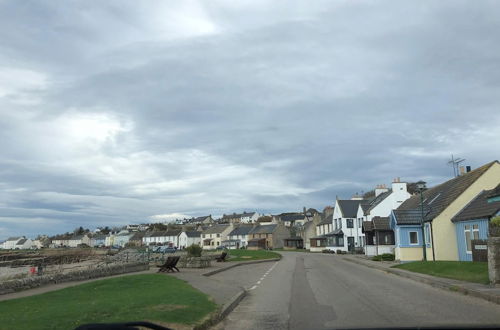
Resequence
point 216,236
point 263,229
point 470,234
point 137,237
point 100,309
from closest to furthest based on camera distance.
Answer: point 100,309 < point 470,234 < point 263,229 < point 216,236 < point 137,237

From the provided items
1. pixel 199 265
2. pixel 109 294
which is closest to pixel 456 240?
pixel 199 265

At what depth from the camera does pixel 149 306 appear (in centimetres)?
1180

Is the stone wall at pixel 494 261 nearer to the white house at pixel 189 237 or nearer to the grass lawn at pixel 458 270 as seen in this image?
the grass lawn at pixel 458 270

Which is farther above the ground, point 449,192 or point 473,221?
point 449,192

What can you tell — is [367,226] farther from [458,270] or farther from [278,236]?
[278,236]

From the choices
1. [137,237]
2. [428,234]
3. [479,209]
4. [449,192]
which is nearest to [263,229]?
[137,237]

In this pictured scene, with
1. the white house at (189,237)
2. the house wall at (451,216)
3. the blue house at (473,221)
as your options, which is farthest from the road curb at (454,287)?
the white house at (189,237)

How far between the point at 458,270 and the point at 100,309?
58.2 feet

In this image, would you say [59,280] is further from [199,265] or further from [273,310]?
[273,310]

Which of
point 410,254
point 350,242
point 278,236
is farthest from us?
point 278,236

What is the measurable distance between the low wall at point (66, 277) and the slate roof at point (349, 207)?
50152 millimetres

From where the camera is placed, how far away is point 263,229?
123688 millimetres

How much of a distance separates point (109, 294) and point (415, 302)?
33.8ft

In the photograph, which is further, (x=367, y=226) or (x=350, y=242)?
(x=350, y=242)
